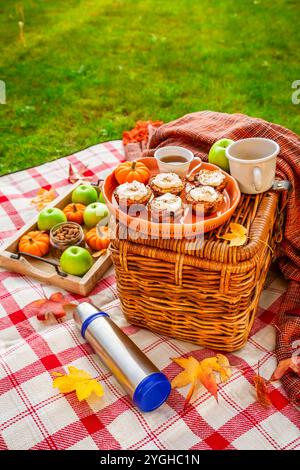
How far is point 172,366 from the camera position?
1.52 meters

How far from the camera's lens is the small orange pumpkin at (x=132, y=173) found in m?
1.52

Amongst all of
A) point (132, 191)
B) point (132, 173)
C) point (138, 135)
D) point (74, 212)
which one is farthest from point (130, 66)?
point (132, 191)

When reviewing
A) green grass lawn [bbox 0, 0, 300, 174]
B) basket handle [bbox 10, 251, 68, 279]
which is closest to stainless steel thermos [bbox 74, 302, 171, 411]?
basket handle [bbox 10, 251, 68, 279]

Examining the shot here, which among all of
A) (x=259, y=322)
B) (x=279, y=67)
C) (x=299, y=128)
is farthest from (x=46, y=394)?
(x=279, y=67)

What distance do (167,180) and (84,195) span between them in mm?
738

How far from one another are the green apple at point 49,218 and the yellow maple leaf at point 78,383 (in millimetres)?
675

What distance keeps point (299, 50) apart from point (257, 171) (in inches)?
110

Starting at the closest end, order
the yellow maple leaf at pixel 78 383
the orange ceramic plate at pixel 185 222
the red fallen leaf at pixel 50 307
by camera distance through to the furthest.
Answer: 1. the orange ceramic plate at pixel 185 222
2. the yellow maple leaf at pixel 78 383
3. the red fallen leaf at pixel 50 307

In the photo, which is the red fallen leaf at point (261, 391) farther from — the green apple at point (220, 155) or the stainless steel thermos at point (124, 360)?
the green apple at point (220, 155)

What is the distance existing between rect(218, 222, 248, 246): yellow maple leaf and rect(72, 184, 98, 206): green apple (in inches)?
34.5

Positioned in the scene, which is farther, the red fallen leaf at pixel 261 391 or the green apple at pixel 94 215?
the green apple at pixel 94 215

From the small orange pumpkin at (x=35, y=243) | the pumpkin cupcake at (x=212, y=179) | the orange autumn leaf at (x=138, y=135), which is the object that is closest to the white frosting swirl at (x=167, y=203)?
the pumpkin cupcake at (x=212, y=179)

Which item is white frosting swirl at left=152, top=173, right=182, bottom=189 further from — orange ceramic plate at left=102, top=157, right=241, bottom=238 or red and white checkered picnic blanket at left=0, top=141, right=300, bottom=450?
red and white checkered picnic blanket at left=0, top=141, right=300, bottom=450

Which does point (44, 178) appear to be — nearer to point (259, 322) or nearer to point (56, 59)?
point (259, 322)
